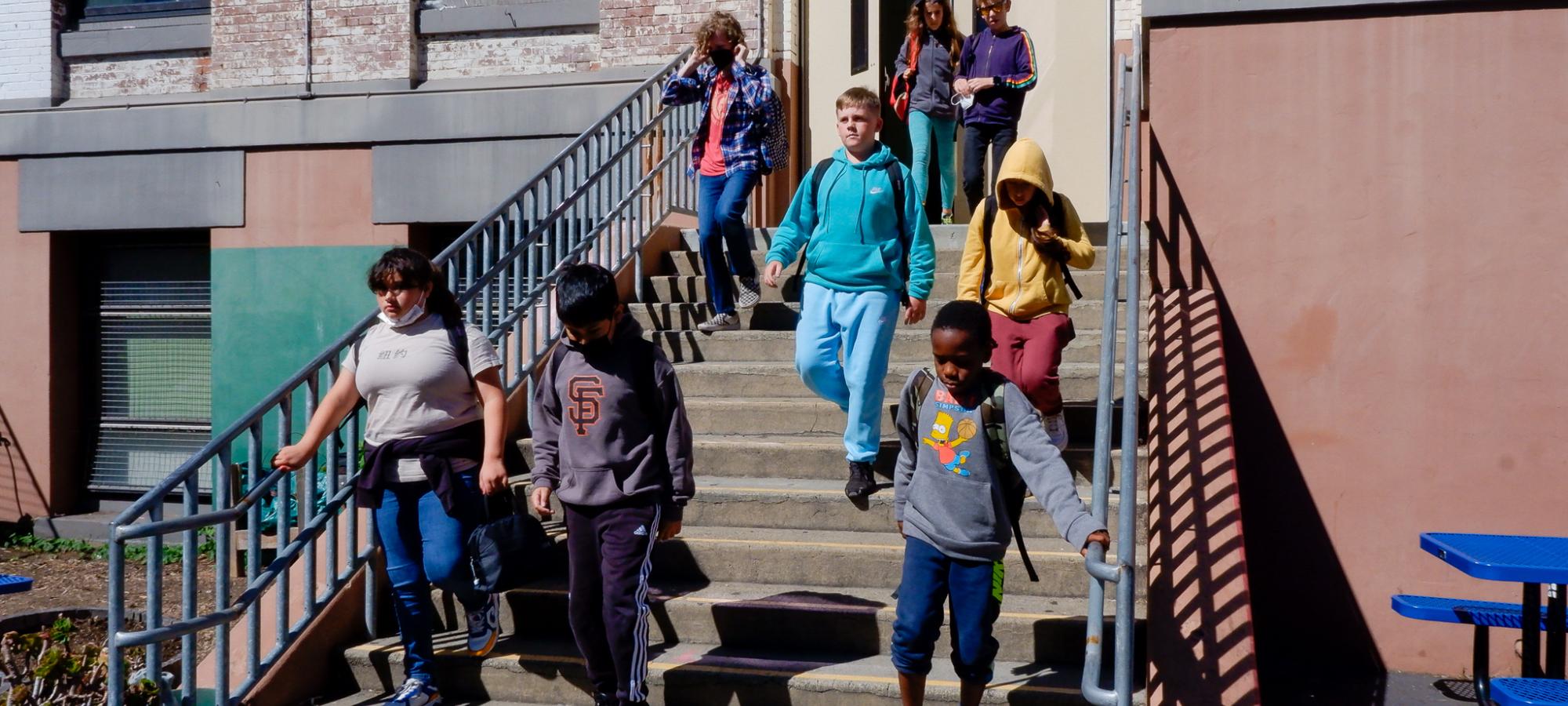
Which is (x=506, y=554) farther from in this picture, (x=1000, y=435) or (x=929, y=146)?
(x=929, y=146)

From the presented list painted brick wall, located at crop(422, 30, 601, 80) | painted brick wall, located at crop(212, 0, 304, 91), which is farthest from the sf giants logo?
painted brick wall, located at crop(212, 0, 304, 91)

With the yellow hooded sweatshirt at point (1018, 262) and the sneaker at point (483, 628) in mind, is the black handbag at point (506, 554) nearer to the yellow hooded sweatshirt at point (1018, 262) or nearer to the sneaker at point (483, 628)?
the sneaker at point (483, 628)

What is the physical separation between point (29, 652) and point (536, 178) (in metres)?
3.10

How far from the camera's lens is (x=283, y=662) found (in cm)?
487

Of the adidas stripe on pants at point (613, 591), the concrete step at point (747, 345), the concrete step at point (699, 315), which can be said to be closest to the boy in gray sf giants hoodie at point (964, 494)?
the adidas stripe on pants at point (613, 591)

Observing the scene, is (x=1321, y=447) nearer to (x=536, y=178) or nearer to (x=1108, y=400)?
(x=1108, y=400)

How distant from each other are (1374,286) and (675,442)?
3.32 metres

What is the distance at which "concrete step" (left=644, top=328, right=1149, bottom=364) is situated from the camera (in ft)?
22.2

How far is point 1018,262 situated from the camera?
531 centimetres

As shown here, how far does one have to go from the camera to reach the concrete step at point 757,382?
21.1ft

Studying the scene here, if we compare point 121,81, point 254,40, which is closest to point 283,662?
point 254,40

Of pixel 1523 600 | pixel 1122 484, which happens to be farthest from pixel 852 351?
pixel 1523 600

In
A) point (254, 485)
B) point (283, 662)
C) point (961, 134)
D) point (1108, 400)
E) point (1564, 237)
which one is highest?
point (961, 134)

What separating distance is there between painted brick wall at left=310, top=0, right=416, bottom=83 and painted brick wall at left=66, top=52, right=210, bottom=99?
1056 mm
